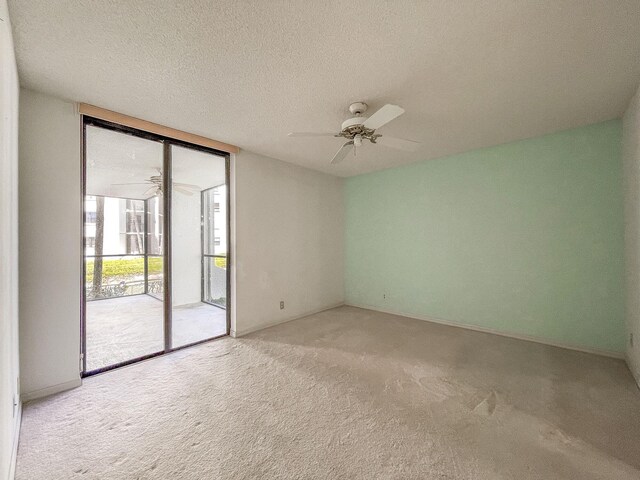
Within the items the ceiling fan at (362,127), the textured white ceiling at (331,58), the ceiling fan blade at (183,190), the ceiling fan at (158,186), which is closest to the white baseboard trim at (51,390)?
the ceiling fan at (158,186)

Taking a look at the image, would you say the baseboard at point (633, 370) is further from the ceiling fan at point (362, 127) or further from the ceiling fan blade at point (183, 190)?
the ceiling fan blade at point (183, 190)

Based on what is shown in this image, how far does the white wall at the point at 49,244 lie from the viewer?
2.13 m

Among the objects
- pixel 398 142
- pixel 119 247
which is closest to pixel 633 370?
pixel 398 142

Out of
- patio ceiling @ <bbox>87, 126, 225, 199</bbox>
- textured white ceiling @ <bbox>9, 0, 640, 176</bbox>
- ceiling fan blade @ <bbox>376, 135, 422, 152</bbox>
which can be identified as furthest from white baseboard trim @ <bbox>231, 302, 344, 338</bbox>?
ceiling fan blade @ <bbox>376, 135, 422, 152</bbox>

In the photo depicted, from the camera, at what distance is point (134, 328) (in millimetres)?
3439

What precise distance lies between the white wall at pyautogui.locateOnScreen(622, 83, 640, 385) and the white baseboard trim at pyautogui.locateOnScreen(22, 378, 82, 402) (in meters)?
4.88

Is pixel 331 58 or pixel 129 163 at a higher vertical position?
pixel 331 58

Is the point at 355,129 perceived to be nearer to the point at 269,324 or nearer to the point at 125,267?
the point at 269,324

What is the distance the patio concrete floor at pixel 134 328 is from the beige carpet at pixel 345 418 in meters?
0.29

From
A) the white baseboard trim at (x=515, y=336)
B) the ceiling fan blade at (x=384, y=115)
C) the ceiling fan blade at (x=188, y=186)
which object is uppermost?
the ceiling fan blade at (x=384, y=115)

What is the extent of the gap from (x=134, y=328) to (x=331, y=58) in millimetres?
3785

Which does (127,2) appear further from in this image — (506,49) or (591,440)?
(591,440)

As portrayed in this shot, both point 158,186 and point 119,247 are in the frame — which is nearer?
point 119,247

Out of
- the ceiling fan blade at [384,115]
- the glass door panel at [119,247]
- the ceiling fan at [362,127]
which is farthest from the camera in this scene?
the glass door panel at [119,247]
